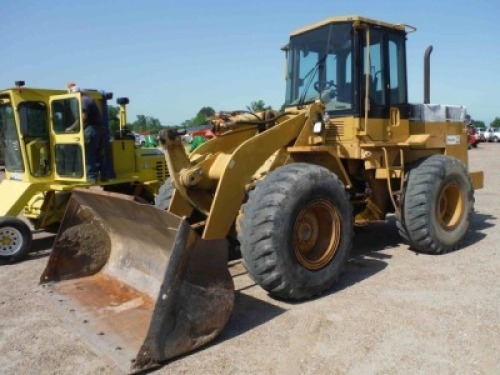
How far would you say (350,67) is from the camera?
5.76 m

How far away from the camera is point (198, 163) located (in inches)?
195

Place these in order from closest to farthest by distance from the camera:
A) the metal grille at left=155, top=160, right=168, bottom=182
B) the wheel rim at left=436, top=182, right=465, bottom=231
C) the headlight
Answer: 1. the headlight
2. the wheel rim at left=436, top=182, right=465, bottom=231
3. the metal grille at left=155, top=160, right=168, bottom=182

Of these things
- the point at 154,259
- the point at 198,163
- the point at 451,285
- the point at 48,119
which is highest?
the point at 48,119

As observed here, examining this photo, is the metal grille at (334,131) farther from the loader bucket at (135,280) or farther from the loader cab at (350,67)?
the loader bucket at (135,280)

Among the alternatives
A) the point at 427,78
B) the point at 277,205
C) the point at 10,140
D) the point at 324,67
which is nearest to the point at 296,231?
the point at 277,205

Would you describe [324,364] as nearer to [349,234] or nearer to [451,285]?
[349,234]

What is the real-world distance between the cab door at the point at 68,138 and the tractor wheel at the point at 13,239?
1.27 m

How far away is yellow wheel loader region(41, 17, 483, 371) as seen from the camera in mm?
3695

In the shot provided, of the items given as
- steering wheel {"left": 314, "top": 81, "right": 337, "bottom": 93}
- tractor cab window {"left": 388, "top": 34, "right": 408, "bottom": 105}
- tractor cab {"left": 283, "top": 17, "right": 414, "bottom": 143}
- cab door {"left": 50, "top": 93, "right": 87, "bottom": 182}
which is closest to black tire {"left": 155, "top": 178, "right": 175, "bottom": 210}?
tractor cab {"left": 283, "top": 17, "right": 414, "bottom": 143}

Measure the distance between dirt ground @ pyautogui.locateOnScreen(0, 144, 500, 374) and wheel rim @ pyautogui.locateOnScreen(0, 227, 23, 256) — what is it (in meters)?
0.99

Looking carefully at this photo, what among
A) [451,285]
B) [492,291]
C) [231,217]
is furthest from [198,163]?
[492,291]

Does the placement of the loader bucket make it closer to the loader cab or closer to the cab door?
the loader cab

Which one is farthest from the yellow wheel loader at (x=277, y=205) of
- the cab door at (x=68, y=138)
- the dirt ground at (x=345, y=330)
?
the cab door at (x=68, y=138)

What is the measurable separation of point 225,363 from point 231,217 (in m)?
1.51
